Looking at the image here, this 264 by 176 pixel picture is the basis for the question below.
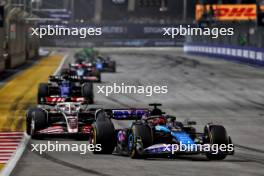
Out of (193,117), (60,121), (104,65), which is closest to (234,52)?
(104,65)

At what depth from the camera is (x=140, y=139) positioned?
15766 mm

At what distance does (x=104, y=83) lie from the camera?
42.3 meters

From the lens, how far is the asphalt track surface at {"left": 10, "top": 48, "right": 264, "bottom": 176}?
14781 mm

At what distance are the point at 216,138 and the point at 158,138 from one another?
3.85 feet

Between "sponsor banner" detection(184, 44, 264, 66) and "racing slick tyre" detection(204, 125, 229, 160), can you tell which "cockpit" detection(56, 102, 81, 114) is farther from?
"sponsor banner" detection(184, 44, 264, 66)

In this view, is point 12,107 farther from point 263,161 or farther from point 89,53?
point 89,53

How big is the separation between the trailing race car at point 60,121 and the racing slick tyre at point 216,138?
3.88 m

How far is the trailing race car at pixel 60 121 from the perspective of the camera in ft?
62.8

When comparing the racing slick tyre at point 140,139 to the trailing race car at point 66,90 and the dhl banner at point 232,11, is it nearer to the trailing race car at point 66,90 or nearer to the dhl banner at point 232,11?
the trailing race car at point 66,90

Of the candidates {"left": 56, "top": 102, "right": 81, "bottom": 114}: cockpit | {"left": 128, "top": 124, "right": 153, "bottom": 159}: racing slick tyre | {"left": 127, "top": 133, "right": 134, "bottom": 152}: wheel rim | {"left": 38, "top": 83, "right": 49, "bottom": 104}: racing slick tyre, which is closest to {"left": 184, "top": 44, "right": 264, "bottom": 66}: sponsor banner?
{"left": 38, "top": 83, "right": 49, "bottom": 104}: racing slick tyre

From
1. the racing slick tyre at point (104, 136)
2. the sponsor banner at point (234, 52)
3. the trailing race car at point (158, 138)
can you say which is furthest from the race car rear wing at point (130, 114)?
the sponsor banner at point (234, 52)

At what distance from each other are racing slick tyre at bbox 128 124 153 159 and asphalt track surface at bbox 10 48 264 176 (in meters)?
0.21

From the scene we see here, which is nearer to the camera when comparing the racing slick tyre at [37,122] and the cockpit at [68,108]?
the racing slick tyre at [37,122]

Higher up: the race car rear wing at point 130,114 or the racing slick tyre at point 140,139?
the race car rear wing at point 130,114
